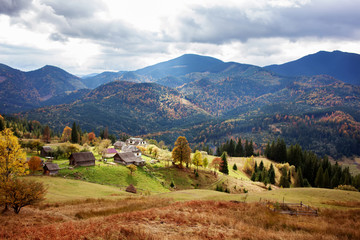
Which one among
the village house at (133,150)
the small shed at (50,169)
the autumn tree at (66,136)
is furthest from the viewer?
the autumn tree at (66,136)

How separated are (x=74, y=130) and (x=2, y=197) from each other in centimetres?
9747

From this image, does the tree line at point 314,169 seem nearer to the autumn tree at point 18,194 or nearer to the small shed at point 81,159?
the small shed at point 81,159

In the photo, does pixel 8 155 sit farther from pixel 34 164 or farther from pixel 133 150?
pixel 133 150

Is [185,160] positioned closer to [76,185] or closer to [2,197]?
[76,185]

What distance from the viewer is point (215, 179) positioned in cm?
7544

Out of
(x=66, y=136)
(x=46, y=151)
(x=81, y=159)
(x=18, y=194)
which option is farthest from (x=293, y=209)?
(x=66, y=136)

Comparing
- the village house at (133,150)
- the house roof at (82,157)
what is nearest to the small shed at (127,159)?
the village house at (133,150)

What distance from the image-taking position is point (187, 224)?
19266 millimetres

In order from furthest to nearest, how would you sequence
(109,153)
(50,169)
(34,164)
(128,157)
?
(109,153), (128,157), (50,169), (34,164)

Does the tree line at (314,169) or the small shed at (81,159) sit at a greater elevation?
the small shed at (81,159)

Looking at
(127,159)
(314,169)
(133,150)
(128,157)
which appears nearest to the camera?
(127,159)

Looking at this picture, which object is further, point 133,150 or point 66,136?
point 66,136

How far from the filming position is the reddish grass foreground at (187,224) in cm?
1536

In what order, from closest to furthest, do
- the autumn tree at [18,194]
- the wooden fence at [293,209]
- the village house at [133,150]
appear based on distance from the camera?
the autumn tree at [18,194] < the wooden fence at [293,209] < the village house at [133,150]
